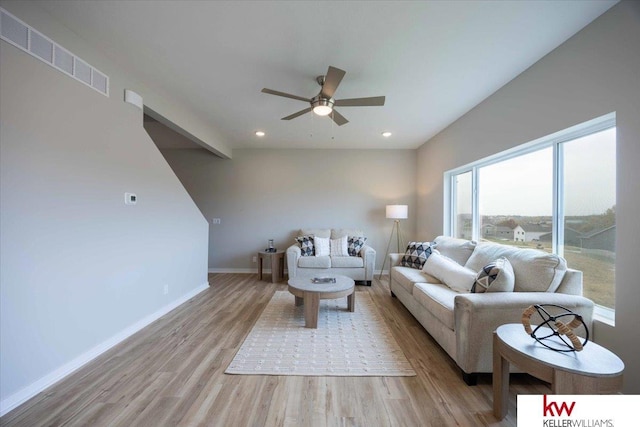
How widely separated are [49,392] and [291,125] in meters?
3.72

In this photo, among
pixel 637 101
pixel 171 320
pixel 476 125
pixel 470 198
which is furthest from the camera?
pixel 470 198

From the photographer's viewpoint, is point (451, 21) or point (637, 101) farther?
point (451, 21)

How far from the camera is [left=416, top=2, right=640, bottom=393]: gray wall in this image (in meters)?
1.57

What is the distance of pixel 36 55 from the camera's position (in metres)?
1.70

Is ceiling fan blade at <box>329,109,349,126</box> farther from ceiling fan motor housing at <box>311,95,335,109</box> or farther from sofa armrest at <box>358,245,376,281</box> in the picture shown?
sofa armrest at <box>358,245,376,281</box>

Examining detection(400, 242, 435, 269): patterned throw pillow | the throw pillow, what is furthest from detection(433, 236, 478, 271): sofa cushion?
the throw pillow

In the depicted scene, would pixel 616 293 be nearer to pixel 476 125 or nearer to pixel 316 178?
pixel 476 125

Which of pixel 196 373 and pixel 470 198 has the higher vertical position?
pixel 470 198

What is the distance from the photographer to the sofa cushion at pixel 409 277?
2.89 metres

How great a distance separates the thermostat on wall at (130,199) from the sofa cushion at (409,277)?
3177 mm

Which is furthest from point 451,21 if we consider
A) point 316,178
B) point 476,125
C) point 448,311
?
point 316,178

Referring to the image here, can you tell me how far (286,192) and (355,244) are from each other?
1842 millimetres

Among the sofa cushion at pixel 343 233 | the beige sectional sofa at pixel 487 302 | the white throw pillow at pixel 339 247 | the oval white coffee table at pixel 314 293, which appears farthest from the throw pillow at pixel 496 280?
the sofa cushion at pixel 343 233

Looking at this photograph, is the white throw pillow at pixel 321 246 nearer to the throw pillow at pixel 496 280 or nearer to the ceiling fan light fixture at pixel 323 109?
the ceiling fan light fixture at pixel 323 109
